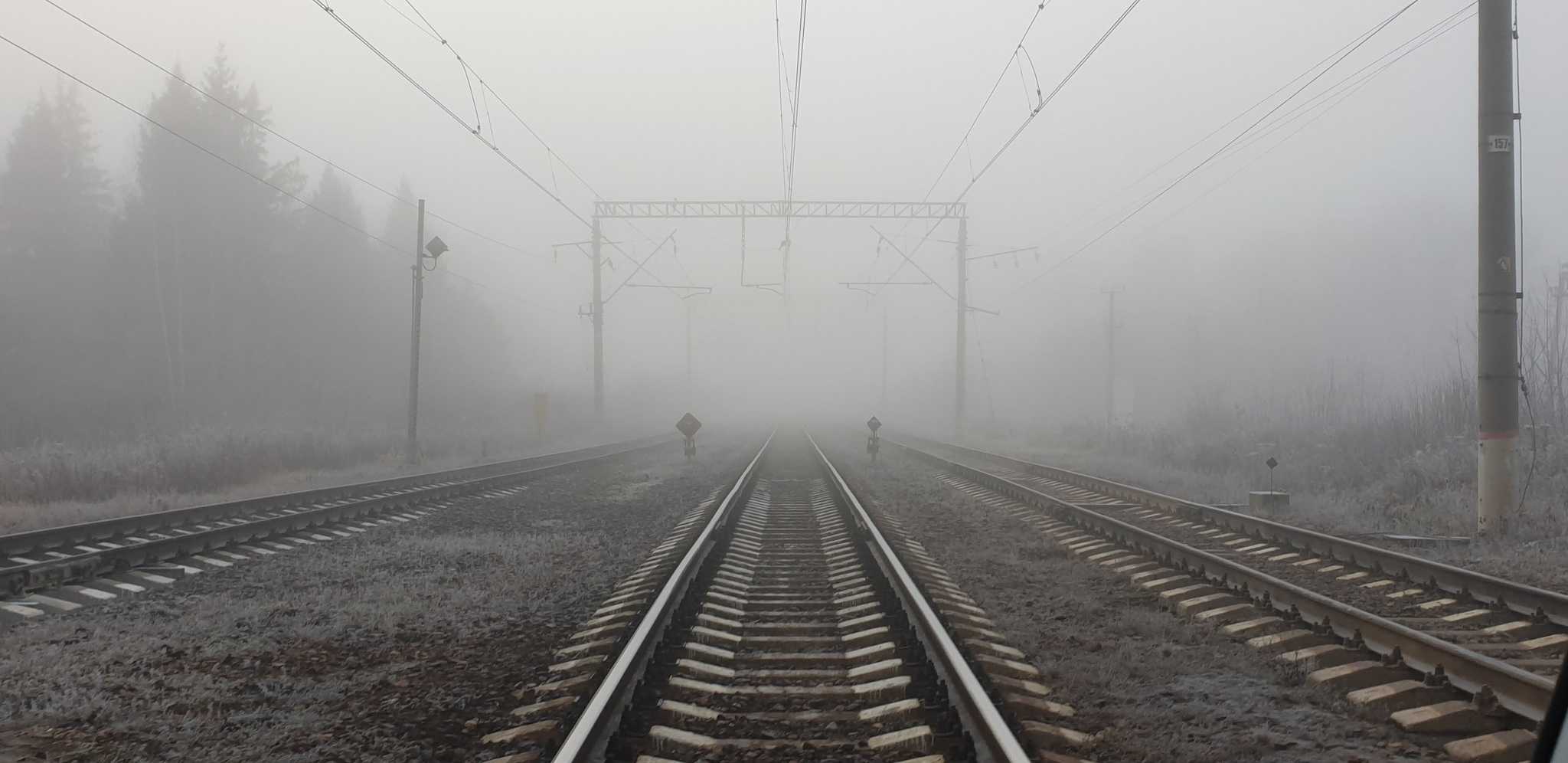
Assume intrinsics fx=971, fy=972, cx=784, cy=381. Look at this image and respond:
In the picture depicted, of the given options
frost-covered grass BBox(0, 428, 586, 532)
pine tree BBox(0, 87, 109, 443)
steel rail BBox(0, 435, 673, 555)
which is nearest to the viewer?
steel rail BBox(0, 435, 673, 555)

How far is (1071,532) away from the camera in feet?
38.1

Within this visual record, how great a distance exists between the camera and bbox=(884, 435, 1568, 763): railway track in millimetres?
4305

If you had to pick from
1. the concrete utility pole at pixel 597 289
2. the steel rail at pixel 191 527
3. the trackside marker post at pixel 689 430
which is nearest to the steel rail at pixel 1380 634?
the steel rail at pixel 191 527

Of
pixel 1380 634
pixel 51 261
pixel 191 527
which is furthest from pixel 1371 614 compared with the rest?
pixel 51 261

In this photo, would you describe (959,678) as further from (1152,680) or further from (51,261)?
(51,261)

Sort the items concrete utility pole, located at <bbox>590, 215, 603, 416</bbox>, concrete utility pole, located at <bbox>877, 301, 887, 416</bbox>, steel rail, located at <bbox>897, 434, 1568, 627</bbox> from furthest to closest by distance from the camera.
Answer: concrete utility pole, located at <bbox>877, 301, 887, 416</bbox>, concrete utility pole, located at <bbox>590, 215, 603, 416</bbox>, steel rail, located at <bbox>897, 434, 1568, 627</bbox>

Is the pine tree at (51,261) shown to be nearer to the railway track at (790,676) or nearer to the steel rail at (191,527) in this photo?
the steel rail at (191,527)

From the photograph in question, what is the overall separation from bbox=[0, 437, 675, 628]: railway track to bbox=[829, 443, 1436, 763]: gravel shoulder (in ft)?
22.5

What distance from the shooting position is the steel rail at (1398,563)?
6.36 metres

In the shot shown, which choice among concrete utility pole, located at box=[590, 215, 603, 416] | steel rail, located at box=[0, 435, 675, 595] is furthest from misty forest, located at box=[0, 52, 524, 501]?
steel rail, located at box=[0, 435, 675, 595]

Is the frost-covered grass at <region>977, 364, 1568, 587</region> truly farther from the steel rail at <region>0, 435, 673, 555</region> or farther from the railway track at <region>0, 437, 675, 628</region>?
the steel rail at <region>0, 435, 673, 555</region>

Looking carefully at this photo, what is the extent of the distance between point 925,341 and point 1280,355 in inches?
1574

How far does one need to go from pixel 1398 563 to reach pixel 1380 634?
2.94 m

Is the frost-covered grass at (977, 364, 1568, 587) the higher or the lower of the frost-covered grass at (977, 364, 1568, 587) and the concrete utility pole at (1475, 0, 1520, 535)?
the lower
